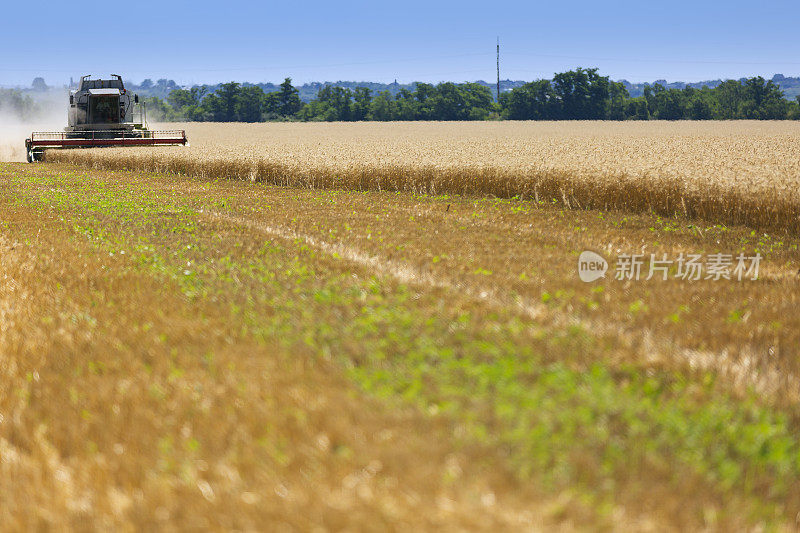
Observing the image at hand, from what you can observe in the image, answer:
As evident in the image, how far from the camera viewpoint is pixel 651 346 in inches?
204

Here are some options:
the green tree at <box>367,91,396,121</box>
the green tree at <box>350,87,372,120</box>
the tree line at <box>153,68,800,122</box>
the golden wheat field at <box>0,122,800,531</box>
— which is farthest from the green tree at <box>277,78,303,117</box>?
the golden wheat field at <box>0,122,800,531</box>

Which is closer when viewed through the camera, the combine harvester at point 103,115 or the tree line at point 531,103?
the combine harvester at point 103,115

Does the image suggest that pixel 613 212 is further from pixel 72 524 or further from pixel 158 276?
pixel 72 524

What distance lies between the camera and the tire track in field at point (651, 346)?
4.60 metres

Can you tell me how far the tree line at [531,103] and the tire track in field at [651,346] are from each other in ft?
323

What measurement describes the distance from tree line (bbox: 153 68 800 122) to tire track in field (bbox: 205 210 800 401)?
9851 centimetres

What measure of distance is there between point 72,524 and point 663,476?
8.39ft

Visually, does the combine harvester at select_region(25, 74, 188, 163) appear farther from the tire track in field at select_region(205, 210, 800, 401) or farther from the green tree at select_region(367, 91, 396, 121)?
the green tree at select_region(367, 91, 396, 121)

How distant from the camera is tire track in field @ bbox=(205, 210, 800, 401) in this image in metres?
4.60

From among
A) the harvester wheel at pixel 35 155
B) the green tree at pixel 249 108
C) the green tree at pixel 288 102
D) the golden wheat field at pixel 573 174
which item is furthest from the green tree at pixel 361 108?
the golden wheat field at pixel 573 174

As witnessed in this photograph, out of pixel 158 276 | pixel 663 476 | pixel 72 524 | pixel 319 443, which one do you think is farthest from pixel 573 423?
pixel 158 276

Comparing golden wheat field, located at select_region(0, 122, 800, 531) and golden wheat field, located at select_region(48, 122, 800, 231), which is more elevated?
golden wheat field, located at select_region(48, 122, 800, 231)

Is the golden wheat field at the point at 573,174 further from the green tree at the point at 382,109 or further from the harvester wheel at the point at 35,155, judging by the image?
the green tree at the point at 382,109

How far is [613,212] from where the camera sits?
13570 mm
